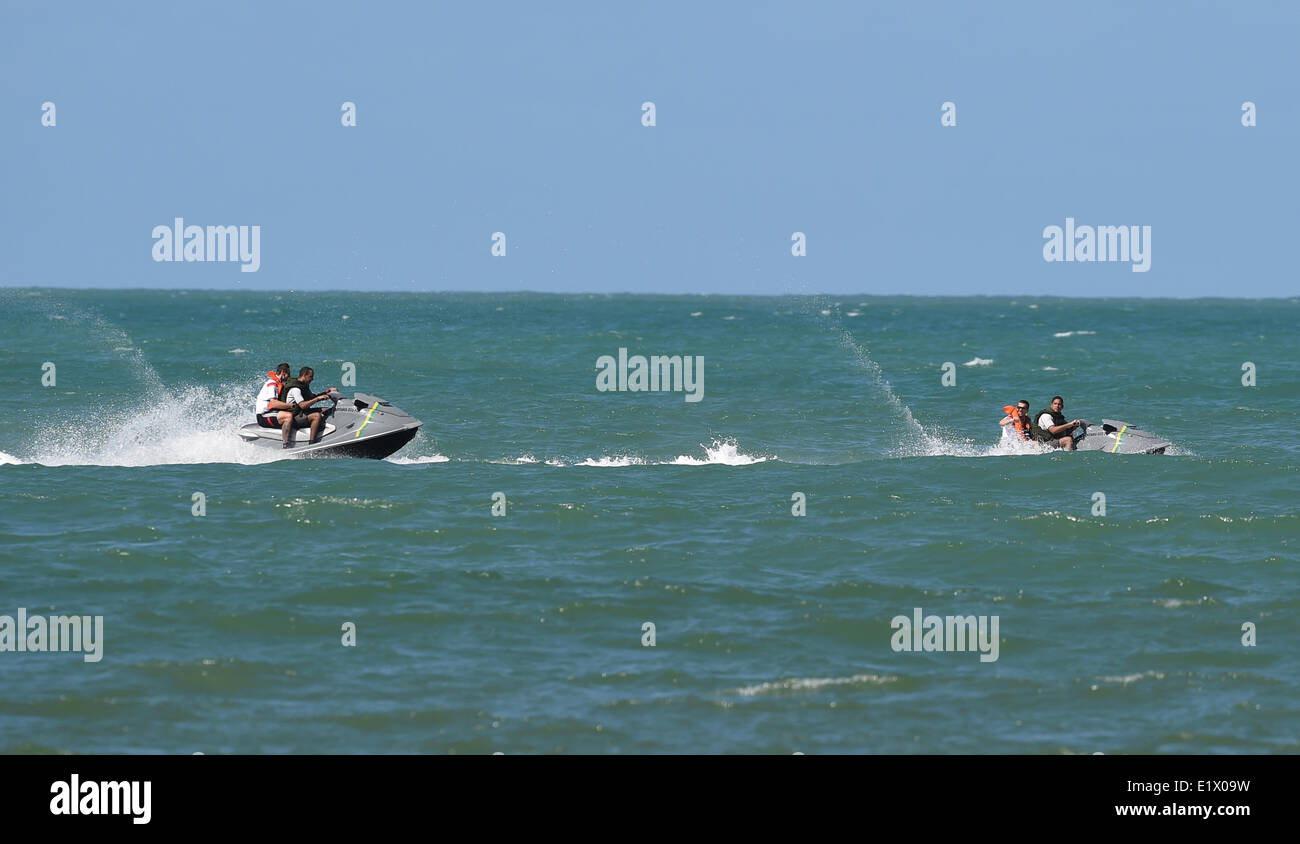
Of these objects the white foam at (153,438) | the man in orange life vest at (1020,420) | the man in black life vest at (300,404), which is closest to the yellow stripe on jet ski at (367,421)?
the man in black life vest at (300,404)

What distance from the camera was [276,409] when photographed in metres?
25.1

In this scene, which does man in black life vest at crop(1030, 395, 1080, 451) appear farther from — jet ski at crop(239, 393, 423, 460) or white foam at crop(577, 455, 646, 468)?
jet ski at crop(239, 393, 423, 460)

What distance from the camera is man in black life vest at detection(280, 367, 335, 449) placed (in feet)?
81.9

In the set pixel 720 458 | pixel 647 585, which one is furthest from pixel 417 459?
pixel 647 585

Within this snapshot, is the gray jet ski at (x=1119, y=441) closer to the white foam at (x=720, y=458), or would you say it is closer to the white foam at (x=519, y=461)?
the white foam at (x=720, y=458)

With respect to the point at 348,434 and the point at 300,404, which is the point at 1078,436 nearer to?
the point at 348,434

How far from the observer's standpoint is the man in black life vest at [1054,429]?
26094 mm

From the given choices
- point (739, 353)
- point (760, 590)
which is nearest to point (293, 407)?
point (760, 590)

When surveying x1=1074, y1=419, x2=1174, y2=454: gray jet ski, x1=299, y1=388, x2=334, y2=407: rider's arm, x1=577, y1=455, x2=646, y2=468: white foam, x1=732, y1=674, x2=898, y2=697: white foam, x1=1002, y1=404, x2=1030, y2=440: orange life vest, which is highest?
x1=299, y1=388, x2=334, y2=407: rider's arm

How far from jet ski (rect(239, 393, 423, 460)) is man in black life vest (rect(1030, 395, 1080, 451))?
10.7m

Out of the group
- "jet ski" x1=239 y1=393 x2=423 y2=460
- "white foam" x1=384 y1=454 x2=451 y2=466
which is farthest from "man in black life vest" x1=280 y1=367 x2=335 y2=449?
"white foam" x1=384 y1=454 x2=451 y2=466
